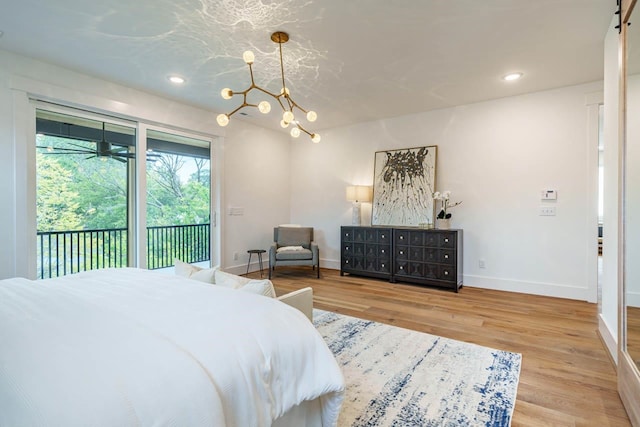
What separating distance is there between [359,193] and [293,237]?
1396mm

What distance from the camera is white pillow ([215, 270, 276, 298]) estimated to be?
Answer: 1.82 m

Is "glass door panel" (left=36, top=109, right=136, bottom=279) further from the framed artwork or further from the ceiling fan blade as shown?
the framed artwork

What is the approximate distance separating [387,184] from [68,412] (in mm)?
4821

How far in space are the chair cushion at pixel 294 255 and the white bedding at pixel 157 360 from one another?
3.16 meters

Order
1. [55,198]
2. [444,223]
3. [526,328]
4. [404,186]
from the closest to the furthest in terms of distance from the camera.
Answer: [526,328] → [55,198] → [444,223] → [404,186]

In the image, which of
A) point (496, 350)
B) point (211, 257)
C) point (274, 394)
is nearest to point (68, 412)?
point (274, 394)

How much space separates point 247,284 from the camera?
188cm

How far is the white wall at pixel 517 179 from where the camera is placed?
3.79 meters

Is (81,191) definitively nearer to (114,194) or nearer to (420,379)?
(114,194)

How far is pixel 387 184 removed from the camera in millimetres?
5152

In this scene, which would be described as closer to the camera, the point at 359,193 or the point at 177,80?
the point at 177,80

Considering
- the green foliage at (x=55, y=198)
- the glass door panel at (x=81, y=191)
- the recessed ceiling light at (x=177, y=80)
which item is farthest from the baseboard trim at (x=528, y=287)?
the green foliage at (x=55, y=198)

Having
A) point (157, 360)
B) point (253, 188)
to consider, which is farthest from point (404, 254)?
point (157, 360)

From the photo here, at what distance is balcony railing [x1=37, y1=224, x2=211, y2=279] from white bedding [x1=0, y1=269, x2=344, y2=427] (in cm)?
212
